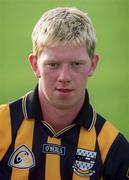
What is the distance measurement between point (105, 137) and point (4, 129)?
34 centimetres

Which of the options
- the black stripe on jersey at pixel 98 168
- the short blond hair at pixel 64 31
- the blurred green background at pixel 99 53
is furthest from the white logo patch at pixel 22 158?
the blurred green background at pixel 99 53

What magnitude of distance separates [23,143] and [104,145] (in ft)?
0.90

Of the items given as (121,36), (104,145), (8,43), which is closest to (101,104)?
(121,36)

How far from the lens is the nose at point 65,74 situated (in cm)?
157

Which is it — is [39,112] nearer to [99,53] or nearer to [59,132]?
[59,132]

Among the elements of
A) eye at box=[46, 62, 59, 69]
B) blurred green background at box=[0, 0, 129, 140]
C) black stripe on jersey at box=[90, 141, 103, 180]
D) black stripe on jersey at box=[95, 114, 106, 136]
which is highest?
A: blurred green background at box=[0, 0, 129, 140]

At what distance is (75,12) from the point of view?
5.60 feet

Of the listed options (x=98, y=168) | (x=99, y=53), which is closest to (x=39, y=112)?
(x=98, y=168)

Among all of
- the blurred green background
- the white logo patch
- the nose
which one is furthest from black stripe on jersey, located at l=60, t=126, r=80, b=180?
the blurred green background

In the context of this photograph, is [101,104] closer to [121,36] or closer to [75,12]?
[121,36]

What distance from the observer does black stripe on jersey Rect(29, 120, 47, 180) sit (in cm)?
169

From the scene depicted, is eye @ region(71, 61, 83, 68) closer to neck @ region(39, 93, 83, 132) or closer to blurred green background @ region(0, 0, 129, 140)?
neck @ region(39, 93, 83, 132)

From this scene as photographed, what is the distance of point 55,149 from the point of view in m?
1.70

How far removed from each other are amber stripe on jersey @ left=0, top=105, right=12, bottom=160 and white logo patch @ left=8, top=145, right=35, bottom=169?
4 cm
